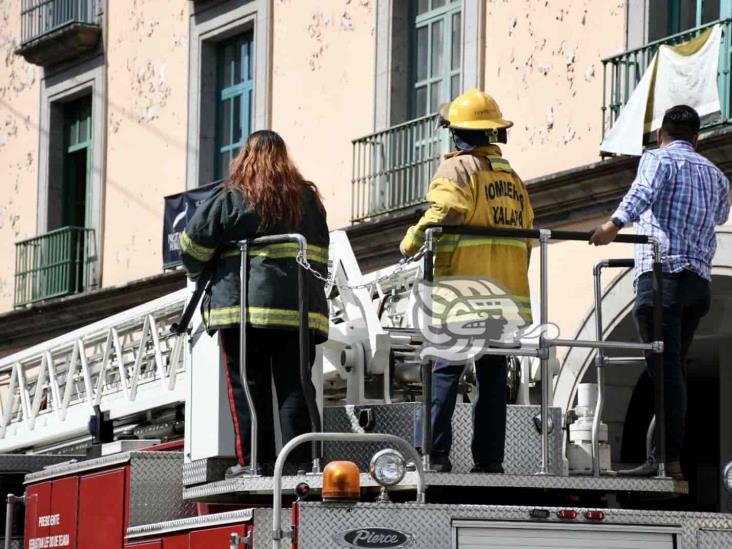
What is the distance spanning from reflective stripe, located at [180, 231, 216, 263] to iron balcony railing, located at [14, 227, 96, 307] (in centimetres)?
1603

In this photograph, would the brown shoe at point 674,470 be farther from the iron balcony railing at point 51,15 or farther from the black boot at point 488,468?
the iron balcony railing at point 51,15

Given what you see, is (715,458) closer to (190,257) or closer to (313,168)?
(313,168)

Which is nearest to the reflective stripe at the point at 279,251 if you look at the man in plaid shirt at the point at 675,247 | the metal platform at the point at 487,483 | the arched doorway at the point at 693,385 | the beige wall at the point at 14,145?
the metal platform at the point at 487,483

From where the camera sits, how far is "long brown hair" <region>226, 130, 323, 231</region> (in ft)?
25.9

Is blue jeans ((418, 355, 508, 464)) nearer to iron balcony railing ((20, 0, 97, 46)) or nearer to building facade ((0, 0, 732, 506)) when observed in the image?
building facade ((0, 0, 732, 506))

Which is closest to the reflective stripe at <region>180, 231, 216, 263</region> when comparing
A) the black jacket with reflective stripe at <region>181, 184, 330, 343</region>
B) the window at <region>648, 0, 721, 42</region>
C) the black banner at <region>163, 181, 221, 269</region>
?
the black jacket with reflective stripe at <region>181, 184, 330, 343</region>

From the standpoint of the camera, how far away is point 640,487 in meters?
7.58

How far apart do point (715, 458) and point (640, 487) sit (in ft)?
40.9

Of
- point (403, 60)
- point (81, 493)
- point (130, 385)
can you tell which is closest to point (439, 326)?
point (81, 493)

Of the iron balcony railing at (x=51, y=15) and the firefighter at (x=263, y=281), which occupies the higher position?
the iron balcony railing at (x=51, y=15)

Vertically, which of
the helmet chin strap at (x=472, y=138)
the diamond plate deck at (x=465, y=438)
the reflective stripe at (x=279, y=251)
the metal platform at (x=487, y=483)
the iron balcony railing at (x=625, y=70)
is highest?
the iron balcony railing at (x=625, y=70)

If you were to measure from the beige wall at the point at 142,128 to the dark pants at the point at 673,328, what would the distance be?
14789 mm

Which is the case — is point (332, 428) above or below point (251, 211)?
below

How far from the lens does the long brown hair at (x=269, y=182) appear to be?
789 centimetres
